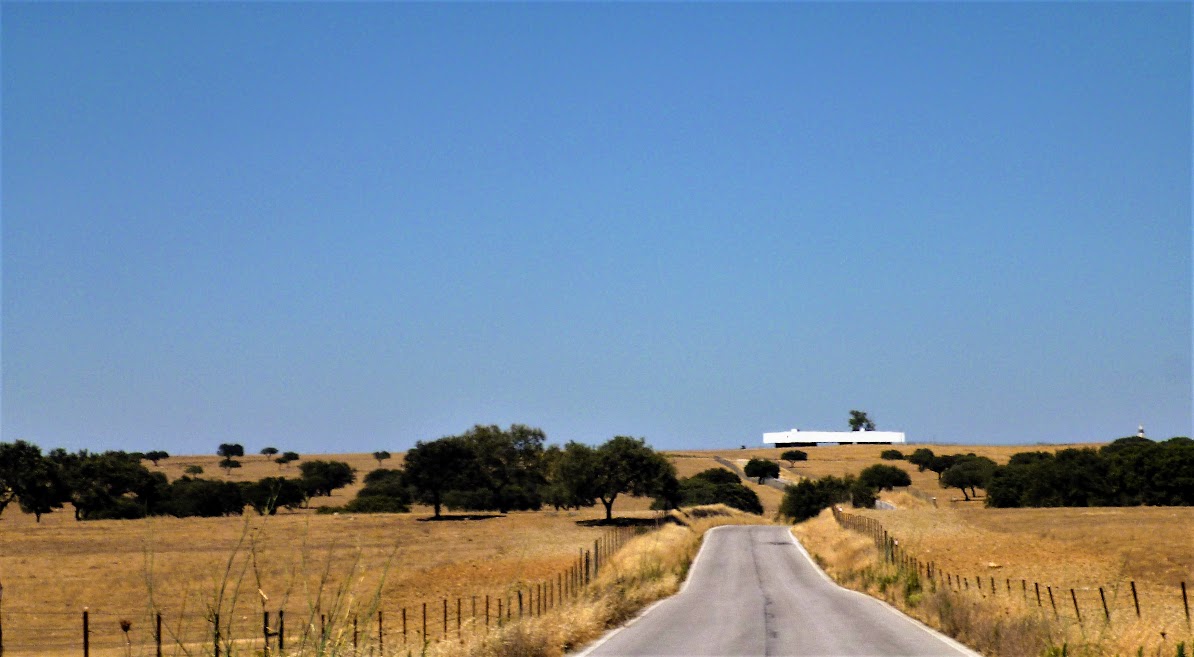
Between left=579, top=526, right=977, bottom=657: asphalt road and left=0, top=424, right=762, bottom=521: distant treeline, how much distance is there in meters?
38.4

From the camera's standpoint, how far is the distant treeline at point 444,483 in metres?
86.3

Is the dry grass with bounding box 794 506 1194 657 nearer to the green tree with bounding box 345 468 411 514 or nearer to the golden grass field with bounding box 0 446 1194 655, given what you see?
the golden grass field with bounding box 0 446 1194 655

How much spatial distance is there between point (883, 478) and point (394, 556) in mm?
105989

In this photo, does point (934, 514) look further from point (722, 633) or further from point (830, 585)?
point (722, 633)

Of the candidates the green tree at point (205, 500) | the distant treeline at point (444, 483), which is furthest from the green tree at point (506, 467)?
the green tree at point (205, 500)

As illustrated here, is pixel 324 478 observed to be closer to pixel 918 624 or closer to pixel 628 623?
pixel 628 623

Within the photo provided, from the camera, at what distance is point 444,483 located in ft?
319

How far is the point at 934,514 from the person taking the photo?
269 ft

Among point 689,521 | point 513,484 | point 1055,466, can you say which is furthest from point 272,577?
point 1055,466

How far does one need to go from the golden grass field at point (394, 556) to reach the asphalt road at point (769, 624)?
3.90 meters

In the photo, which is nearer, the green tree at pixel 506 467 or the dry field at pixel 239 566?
the dry field at pixel 239 566

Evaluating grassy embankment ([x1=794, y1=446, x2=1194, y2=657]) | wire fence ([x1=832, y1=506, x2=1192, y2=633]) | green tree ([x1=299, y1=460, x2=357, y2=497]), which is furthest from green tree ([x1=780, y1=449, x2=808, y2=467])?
wire fence ([x1=832, y1=506, x2=1192, y2=633])

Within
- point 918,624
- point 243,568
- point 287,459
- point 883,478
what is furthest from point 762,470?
point 243,568

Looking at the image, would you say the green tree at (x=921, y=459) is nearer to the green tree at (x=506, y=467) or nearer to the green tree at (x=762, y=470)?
the green tree at (x=762, y=470)
